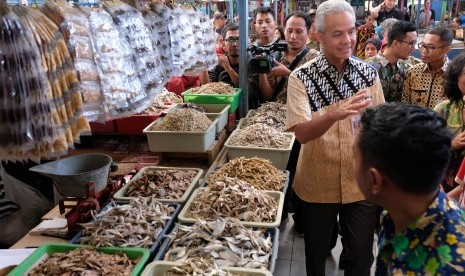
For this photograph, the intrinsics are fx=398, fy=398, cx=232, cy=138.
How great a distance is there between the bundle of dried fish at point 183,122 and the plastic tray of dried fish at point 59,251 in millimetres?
1205

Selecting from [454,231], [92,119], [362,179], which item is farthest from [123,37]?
[454,231]

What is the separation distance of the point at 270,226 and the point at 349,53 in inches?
38.9

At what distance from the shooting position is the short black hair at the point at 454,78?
102 inches

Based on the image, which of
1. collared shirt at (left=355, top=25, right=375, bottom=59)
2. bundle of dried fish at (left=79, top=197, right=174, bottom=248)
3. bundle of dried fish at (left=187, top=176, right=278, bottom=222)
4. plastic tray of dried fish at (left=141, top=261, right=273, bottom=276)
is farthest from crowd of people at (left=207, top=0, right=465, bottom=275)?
collared shirt at (left=355, top=25, right=375, bottom=59)

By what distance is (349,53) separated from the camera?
2061 millimetres

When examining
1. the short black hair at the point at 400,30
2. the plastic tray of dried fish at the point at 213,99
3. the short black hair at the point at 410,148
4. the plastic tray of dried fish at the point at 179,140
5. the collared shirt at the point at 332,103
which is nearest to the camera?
the short black hair at the point at 410,148

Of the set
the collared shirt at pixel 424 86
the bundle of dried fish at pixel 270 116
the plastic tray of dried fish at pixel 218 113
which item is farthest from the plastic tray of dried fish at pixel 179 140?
the collared shirt at pixel 424 86

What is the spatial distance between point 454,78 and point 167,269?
2.21 m

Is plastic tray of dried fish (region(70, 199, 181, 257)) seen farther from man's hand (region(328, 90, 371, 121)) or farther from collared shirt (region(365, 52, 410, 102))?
collared shirt (region(365, 52, 410, 102))

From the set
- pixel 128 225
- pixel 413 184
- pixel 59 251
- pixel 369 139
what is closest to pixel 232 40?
pixel 128 225

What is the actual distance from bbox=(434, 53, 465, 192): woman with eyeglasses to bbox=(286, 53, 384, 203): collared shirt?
2.57ft

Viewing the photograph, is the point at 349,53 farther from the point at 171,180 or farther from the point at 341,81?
the point at 171,180

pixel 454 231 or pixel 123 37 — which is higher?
pixel 123 37

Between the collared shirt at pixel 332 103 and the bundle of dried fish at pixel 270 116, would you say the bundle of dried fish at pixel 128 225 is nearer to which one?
the collared shirt at pixel 332 103
